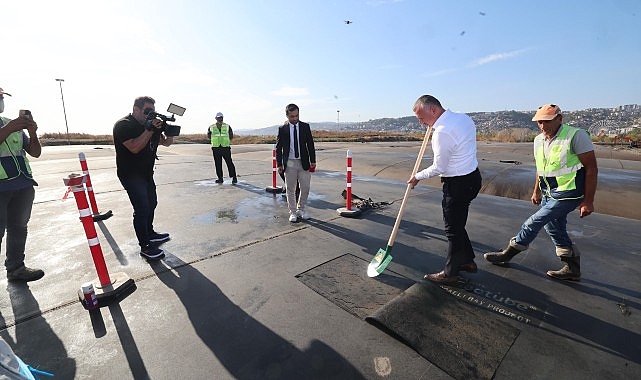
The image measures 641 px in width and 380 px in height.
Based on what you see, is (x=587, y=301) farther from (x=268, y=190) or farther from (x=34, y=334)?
(x=268, y=190)

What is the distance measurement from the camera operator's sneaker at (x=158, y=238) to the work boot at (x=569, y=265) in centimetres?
487

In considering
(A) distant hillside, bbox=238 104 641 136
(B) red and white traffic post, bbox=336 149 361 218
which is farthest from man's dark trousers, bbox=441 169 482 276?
(A) distant hillside, bbox=238 104 641 136

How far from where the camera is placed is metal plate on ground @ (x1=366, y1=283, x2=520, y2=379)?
2053mm

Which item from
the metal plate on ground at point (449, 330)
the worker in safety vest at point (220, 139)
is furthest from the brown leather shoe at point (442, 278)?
the worker in safety vest at point (220, 139)

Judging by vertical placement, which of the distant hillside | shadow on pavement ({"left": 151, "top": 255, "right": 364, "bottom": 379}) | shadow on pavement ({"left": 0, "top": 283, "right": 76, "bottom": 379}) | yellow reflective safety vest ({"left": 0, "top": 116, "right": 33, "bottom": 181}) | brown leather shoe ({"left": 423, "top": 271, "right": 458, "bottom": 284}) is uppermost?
the distant hillside

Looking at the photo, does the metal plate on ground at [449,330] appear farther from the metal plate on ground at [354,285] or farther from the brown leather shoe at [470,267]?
the brown leather shoe at [470,267]

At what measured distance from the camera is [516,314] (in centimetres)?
258

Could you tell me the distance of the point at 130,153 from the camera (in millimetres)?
3449

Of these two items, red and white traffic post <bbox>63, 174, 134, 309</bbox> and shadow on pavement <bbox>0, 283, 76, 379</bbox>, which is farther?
red and white traffic post <bbox>63, 174, 134, 309</bbox>

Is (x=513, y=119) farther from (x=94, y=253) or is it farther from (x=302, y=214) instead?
(x=94, y=253)

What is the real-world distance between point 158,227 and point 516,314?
4962 millimetres

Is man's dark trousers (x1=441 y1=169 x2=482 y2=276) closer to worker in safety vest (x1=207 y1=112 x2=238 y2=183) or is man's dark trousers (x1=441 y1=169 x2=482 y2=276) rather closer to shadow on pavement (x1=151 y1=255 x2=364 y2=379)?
shadow on pavement (x1=151 y1=255 x2=364 y2=379)

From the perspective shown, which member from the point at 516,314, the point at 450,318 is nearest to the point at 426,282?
the point at 450,318

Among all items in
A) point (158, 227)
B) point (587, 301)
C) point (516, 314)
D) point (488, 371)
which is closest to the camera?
point (488, 371)
